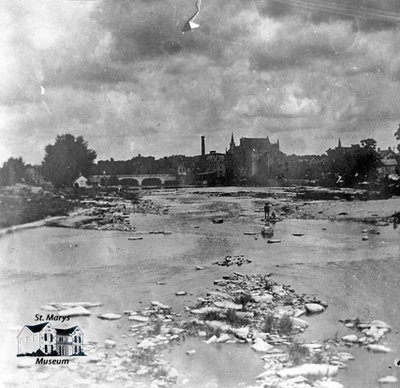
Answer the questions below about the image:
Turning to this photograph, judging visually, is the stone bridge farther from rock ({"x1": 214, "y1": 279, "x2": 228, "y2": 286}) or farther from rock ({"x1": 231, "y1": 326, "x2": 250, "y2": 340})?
rock ({"x1": 231, "y1": 326, "x2": 250, "y2": 340})

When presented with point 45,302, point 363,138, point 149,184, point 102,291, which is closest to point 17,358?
point 45,302

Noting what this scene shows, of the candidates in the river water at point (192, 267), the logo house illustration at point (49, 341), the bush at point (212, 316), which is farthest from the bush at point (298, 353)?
the logo house illustration at point (49, 341)

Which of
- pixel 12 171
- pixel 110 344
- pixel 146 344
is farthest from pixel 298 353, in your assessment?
pixel 12 171

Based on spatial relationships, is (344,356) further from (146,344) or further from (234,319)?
(146,344)

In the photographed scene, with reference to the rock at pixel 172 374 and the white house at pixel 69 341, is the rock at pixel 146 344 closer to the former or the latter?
the rock at pixel 172 374

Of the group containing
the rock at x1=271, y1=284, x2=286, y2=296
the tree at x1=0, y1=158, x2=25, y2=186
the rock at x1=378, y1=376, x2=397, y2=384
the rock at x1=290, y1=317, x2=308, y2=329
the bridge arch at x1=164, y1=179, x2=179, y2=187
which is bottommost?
the rock at x1=378, y1=376, x2=397, y2=384

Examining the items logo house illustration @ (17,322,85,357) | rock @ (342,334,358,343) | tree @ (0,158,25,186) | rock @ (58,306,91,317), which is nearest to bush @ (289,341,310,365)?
rock @ (342,334,358,343)

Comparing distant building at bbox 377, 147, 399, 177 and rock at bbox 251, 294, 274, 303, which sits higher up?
distant building at bbox 377, 147, 399, 177
